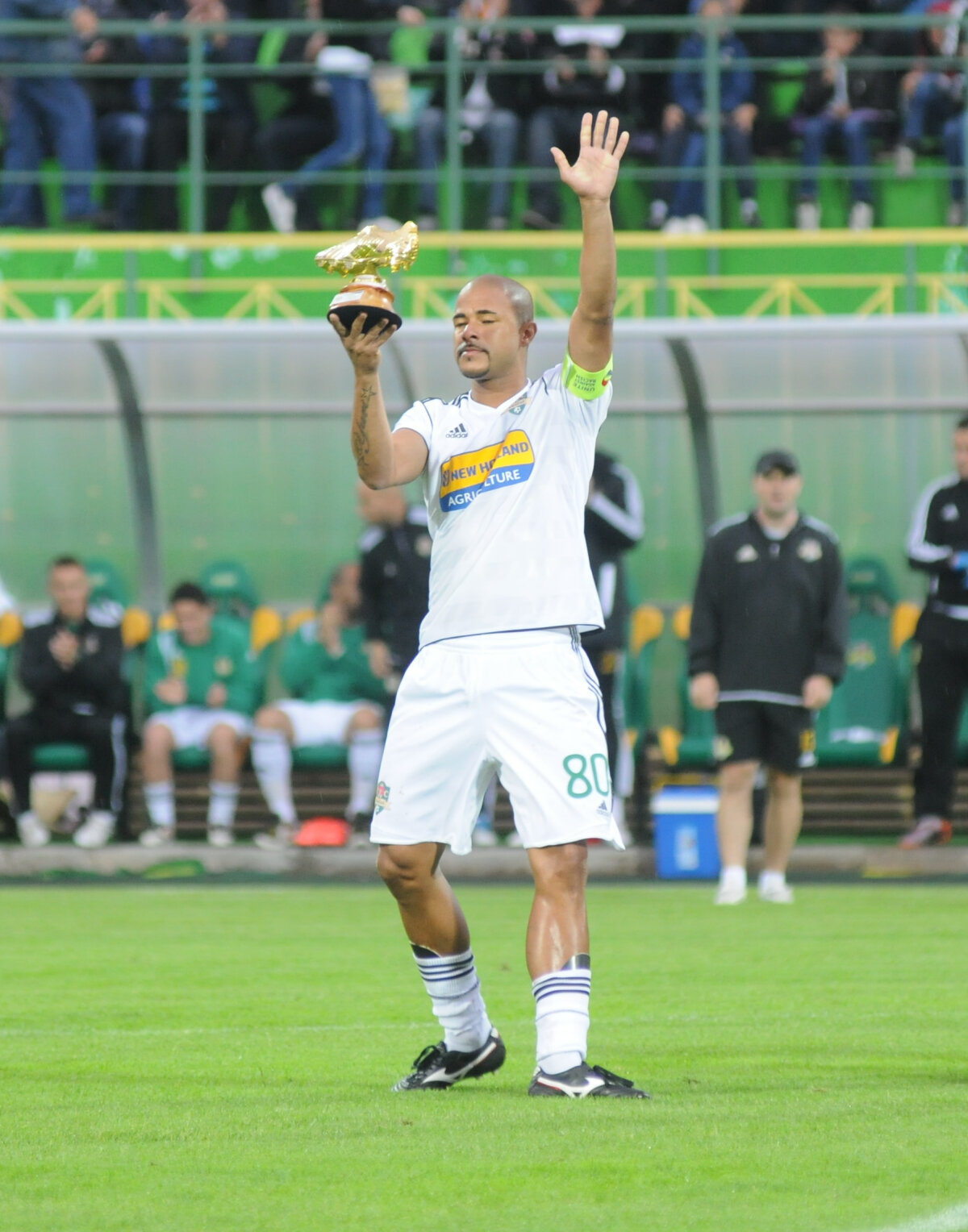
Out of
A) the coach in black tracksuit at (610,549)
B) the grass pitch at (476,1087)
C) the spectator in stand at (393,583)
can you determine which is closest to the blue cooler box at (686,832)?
the coach in black tracksuit at (610,549)

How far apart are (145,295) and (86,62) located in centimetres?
238

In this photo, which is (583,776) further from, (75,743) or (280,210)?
(280,210)

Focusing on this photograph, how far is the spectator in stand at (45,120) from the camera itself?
1894cm

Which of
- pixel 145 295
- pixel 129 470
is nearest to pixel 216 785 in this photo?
pixel 129 470

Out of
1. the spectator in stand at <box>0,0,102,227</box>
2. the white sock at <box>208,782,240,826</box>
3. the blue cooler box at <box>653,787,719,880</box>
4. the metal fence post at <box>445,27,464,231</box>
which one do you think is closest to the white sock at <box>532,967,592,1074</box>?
the blue cooler box at <box>653,787,719,880</box>

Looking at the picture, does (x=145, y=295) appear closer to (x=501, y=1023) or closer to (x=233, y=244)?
Answer: (x=233, y=244)

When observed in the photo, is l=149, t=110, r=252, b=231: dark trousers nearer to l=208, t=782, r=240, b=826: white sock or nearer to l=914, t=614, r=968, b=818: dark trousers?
l=208, t=782, r=240, b=826: white sock

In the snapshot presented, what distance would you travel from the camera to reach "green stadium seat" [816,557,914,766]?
536 inches

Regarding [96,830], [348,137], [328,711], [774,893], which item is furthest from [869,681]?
[348,137]

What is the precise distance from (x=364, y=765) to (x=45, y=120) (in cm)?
854

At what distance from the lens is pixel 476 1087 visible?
17.1 feet

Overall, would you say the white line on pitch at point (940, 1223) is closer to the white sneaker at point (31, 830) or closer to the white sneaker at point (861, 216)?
the white sneaker at point (31, 830)

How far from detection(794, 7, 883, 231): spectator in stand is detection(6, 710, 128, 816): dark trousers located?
8.48 m

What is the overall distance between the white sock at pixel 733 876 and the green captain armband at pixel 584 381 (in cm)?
566
